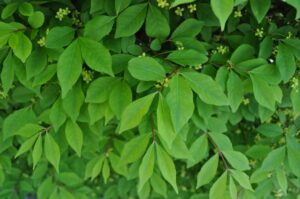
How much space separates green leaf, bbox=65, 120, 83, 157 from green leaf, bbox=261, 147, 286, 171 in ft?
2.38

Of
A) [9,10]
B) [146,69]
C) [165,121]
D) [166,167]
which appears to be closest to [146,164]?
[166,167]

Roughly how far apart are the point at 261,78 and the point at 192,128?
42 cm

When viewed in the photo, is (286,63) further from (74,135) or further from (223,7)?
(74,135)

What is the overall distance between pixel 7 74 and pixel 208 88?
0.67 m

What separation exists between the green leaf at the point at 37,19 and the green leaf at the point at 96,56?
175mm

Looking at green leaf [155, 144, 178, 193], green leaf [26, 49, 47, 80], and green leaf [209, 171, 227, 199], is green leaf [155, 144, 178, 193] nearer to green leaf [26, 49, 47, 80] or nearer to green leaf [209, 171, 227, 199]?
green leaf [209, 171, 227, 199]

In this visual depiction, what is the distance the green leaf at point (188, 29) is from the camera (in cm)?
117

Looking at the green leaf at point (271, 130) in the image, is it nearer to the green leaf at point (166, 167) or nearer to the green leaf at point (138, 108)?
the green leaf at point (166, 167)

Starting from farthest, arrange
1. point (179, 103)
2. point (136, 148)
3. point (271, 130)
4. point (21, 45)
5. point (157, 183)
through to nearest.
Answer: point (157, 183) < point (271, 130) < point (136, 148) < point (21, 45) < point (179, 103)

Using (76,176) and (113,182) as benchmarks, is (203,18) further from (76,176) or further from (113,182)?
(113,182)

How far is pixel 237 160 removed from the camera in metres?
1.28

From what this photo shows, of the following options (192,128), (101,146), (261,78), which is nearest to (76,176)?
(101,146)

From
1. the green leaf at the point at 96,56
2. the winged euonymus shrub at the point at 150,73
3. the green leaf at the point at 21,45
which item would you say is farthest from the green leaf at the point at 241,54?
the green leaf at the point at 21,45

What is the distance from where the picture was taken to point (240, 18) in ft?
4.46
